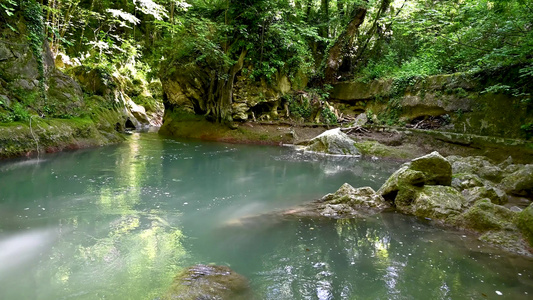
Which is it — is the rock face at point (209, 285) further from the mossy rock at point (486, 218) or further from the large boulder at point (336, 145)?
the large boulder at point (336, 145)

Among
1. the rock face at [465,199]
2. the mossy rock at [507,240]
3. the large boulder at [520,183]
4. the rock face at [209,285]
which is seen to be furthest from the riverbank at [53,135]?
the large boulder at [520,183]

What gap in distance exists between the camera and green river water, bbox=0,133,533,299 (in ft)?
10.4

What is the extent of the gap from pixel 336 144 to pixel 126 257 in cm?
1130

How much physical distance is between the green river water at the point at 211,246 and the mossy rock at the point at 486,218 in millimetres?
421

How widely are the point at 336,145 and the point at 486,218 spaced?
8902 millimetres

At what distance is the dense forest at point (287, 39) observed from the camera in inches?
424

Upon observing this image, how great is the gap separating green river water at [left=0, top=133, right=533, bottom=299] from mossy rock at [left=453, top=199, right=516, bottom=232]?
1.38ft

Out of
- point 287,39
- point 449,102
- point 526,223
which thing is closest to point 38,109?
point 287,39

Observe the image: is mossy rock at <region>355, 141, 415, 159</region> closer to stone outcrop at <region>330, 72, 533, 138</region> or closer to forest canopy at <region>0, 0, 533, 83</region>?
stone outcrop at <region>330, 72, 533, 138</region>

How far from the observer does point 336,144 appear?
1366 cm

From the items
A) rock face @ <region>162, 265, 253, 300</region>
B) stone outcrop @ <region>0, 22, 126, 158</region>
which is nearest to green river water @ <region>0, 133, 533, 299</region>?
rock face @ <region>162, 265, 253, 300</region>

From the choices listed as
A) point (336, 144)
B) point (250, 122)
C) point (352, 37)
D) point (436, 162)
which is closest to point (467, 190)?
point (436, 162)

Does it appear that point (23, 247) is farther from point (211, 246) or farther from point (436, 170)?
point (436, 170)

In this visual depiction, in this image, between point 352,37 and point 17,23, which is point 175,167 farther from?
point 352,37
